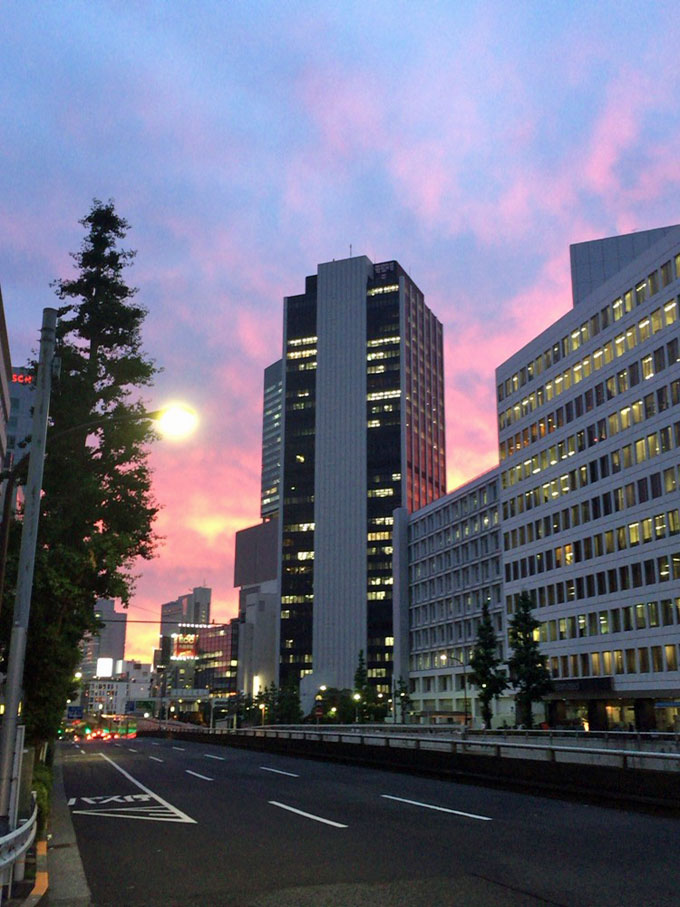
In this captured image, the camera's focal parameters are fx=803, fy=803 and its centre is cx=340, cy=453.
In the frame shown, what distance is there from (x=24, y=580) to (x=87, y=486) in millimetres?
12119

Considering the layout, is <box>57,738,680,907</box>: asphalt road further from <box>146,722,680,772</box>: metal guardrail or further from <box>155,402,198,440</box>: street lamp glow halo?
<box>155,402,198,440</box>: street lamp glow halo

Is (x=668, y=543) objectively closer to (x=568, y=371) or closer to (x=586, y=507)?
(x=586, y=507)

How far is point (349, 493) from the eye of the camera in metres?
189

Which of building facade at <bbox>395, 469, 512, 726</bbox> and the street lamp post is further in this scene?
building facade at <bbox>395, 469, 512, 726</bbox>

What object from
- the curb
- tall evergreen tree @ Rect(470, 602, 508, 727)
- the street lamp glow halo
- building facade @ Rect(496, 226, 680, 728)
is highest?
building facade @ Rect(496, 226, 680, 728)

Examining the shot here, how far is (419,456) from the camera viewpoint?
198 metres

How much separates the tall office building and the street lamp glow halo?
16943 cm

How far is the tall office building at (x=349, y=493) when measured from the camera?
182m

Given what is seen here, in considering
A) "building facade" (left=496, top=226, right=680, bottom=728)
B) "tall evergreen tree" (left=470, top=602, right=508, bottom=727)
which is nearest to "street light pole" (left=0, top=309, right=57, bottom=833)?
"building facade" (left=496, top=226, right=680, bottom=728)

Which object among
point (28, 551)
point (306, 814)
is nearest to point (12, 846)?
point (28, 551)

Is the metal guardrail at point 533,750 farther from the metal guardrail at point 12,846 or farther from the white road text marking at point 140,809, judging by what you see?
the metal guardrail at point 12,846

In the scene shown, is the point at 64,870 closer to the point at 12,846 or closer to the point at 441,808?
the point at 12,846

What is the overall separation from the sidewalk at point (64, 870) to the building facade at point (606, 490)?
5558cm

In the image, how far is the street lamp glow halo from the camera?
12.0 m
